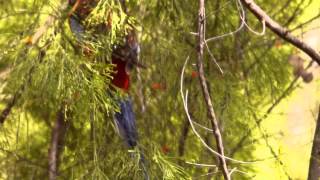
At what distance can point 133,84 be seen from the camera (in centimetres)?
286

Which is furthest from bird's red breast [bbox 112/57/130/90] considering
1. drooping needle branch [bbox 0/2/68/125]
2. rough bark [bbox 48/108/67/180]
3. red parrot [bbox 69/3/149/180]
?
rough bark [bbox 48/108/67/180]

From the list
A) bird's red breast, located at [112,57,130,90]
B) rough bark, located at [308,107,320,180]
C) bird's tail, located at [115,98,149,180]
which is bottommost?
rough bark, located at [308,107,320,180]

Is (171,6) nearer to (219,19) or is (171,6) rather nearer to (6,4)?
(219,19)

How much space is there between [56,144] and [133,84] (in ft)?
1.59

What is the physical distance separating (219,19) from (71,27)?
0.74 m

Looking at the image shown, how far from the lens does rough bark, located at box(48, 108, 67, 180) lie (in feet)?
8.88

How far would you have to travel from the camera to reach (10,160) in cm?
287

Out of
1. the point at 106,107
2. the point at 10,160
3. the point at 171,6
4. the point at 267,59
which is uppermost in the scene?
the point at 171,6

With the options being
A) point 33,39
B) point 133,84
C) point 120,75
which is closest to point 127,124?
point 120,75

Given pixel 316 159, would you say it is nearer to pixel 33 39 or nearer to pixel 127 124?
pixel 127 124

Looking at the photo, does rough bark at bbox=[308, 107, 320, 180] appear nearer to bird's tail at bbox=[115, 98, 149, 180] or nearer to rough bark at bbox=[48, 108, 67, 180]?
bird's tail at bbox=[115, 98, 149, 180]

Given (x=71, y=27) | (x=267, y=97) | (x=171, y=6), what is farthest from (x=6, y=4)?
(x=267, y=97)

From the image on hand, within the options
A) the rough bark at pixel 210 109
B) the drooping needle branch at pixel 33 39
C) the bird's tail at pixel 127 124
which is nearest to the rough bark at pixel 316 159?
the rough bark at pixel 210 109

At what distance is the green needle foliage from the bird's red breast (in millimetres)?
68
